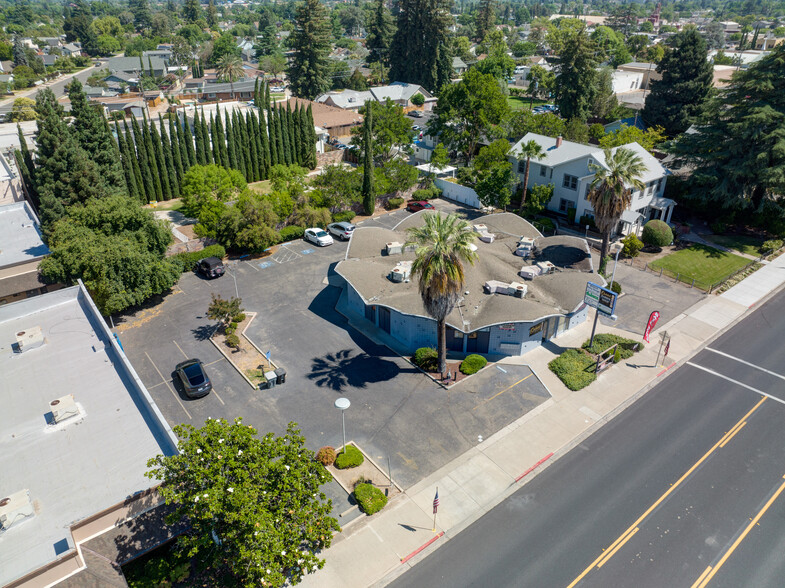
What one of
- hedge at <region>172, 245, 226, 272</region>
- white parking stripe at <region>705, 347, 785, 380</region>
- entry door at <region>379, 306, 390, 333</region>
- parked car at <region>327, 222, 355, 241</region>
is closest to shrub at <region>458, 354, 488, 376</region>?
entry door at <region>379, 306, 390, 333</region>

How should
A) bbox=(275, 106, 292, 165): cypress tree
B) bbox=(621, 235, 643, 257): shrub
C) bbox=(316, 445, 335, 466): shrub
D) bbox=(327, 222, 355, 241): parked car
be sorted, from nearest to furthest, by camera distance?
bbox=(316, 445, 335, 466): shrub → bbox=(621, 235, 643, 257): shrub → bbox=(327, 222, 355, 241): parked car → bbox=(275, 106, 292, 165): cypress tree

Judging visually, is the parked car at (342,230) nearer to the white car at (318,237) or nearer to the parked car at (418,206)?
the white car at (318,237)

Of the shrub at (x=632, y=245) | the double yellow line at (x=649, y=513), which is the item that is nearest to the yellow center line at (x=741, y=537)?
the double yellow line at (x=649, y=513)

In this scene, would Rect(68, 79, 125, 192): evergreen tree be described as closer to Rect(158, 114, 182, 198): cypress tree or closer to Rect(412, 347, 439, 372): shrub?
Rect(158, 114, 182, 198): cypress tree

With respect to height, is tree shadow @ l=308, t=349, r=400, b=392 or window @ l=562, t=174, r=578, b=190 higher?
window @ l=562, t=174, r=578, b=190

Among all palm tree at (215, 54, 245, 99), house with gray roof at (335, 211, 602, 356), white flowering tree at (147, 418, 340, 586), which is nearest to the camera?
white flowering tree at (147, 418, 340, 586)

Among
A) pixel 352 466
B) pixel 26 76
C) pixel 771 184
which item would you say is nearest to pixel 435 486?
pixel 352 466
